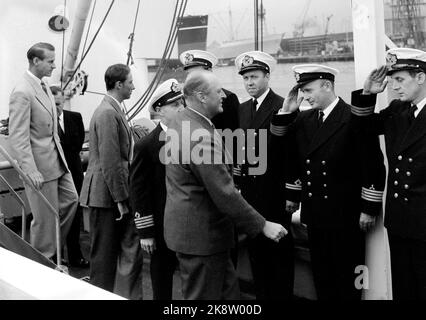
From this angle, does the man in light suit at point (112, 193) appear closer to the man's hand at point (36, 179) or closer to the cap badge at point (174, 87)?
the man's hand at point (36, 179)

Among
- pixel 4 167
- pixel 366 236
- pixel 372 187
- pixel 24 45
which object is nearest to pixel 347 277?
pixel 366 236

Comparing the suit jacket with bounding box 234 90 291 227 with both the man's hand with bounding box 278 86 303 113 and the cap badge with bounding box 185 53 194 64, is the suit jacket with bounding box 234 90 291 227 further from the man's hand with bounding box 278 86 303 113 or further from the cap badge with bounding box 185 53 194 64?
the cap badge with bounding box 185 53 194 64

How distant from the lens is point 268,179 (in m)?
2.96

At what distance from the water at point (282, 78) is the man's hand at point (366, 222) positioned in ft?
18.3

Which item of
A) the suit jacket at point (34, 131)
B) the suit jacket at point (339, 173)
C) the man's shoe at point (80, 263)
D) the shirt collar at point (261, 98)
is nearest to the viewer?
the suit jacket at point (339, 173)

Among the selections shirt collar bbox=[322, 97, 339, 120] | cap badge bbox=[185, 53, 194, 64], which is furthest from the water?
shirt collar bbox=[322, 97, 339, 120]

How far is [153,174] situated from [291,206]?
2.40 ft

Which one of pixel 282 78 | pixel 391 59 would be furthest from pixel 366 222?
pixel 282 78

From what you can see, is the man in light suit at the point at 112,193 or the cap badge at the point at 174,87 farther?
the man in light suit at the point at 112,193

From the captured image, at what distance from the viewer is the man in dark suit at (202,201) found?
7.48 feet

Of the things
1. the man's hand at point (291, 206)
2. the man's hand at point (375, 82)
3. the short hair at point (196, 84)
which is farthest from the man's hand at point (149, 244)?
the man's hand at point (375, 82)

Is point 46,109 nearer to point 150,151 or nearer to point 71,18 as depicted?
point 150,151

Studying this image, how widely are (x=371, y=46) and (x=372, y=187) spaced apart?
63 cm

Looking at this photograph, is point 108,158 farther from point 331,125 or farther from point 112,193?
Result: point 331,125
